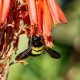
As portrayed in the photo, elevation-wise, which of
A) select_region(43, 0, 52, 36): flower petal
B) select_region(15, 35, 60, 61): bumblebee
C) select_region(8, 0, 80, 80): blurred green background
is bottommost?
select_region(8, 0, 80, 80): blurred green background

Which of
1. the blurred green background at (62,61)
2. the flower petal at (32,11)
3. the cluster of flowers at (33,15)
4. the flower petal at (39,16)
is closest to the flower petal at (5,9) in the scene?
the cluster of flowers at (33,15)

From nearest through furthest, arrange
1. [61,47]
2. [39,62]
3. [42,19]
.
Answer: [42,19], [39,62], [61,47]

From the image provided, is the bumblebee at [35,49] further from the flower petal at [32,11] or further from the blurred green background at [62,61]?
the blurred green background at [62,61]

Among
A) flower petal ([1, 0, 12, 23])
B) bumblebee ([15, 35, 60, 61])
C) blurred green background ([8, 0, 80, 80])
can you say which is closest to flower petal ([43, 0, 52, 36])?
bumblebee ([15, 35, 60, 61])

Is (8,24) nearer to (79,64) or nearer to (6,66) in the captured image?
(6,66)

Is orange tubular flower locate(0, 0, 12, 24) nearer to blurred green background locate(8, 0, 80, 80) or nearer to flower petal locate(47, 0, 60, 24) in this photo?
flower petal locate(47, 0, 60, 24)

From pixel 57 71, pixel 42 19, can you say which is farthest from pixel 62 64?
pixel 42 19

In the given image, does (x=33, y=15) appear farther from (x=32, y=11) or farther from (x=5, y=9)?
(x=5, y=9)

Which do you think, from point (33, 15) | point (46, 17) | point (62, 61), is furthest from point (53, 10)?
Result: point (62, 61)
